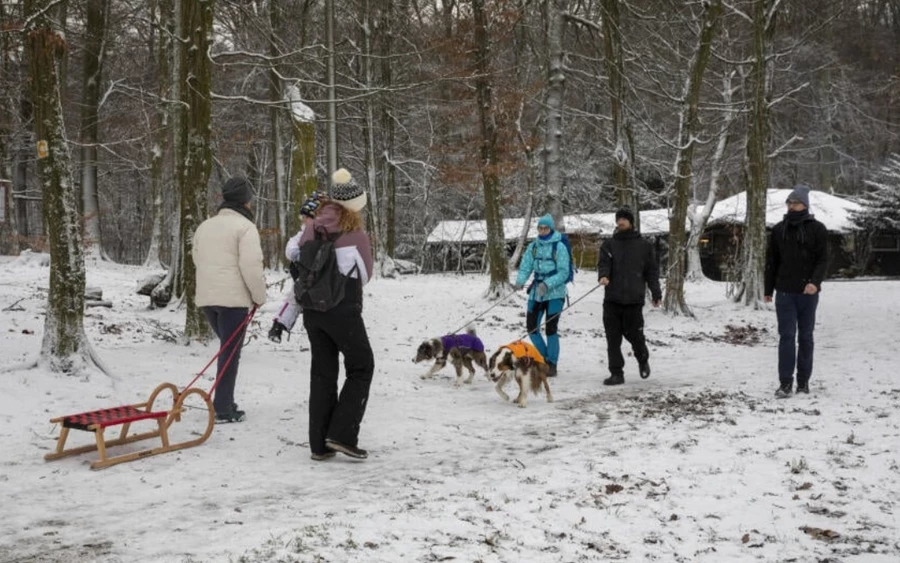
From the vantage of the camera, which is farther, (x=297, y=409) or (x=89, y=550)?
(x=297, y=409)

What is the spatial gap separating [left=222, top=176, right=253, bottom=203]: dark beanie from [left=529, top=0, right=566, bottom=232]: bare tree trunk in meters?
10.6

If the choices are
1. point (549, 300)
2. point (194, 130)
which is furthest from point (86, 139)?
point (549, 300)

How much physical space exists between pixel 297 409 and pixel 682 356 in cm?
686

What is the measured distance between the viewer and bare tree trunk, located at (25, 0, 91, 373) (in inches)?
Answer: 301

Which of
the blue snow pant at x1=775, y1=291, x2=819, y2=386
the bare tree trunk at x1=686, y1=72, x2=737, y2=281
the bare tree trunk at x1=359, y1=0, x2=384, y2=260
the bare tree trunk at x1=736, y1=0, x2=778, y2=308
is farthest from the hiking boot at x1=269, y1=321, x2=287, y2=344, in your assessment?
the bare tree trunk at x1=359, y1=0, x2=384, y2=260

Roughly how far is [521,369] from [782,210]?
96.7 ft

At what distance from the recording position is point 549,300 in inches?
388

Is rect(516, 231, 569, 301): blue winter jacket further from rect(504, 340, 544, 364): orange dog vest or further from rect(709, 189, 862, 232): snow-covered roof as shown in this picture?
rect(709, 189, 862, 232): snow-covered roof

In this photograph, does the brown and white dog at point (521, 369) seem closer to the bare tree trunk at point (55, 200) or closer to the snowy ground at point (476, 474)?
the snowy ground at point (476, 474)

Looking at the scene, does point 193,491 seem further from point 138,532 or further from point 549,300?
point 549,300

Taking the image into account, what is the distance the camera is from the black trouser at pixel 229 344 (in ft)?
22.1

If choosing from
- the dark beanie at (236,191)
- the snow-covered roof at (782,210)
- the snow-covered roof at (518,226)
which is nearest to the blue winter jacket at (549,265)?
the dark beanie at (236,191)

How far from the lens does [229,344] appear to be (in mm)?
6742

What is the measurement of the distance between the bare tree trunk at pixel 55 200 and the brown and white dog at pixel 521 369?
4247 mm
